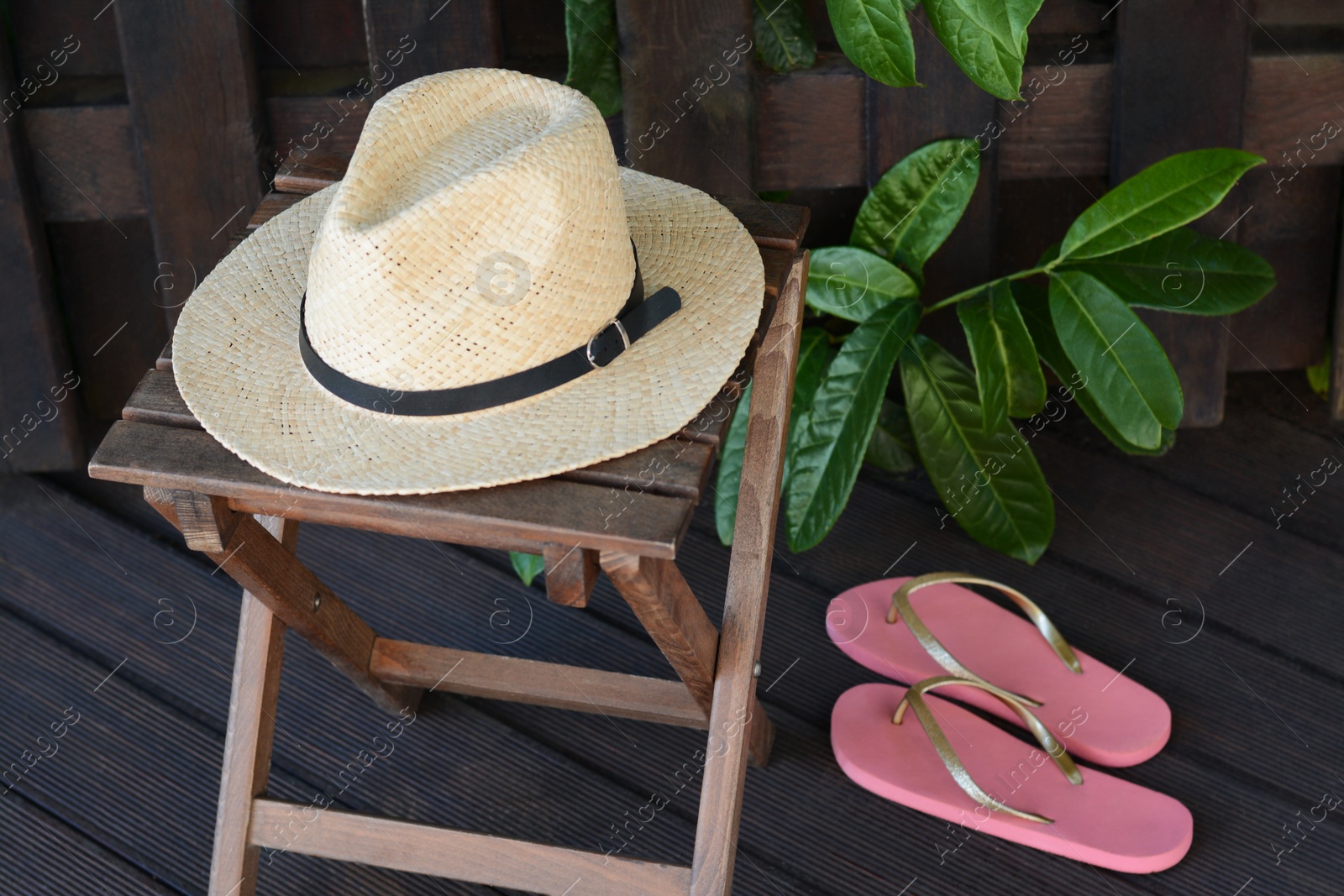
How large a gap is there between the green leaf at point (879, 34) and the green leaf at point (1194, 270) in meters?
0.44

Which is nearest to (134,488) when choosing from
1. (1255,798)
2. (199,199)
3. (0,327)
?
(0,327)

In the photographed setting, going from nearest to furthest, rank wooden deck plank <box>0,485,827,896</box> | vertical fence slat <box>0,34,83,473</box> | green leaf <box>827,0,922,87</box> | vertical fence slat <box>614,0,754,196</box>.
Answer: green leaf <box>827,0,922,87</box>
wooden deck plank <box>0,485,827,896</box>
vertical fence slat <box>614,0,754,196</box>
vertical fence slat <box>0,34,83,473</box>

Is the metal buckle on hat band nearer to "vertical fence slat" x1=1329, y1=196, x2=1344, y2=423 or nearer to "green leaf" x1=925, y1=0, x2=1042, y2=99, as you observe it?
"green leaf" x1=925, y1=0, x2=1042, y2=99

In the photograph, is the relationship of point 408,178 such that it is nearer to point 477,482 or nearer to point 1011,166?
point 477,482

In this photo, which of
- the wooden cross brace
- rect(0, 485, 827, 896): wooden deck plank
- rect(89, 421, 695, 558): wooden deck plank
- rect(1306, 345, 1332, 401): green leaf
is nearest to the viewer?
rect(89, 421, 695, 558): wooden deck plank

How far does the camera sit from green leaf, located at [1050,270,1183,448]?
4.99 ft

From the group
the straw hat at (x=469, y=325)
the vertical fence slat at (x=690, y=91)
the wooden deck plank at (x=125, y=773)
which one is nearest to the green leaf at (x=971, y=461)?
the vertical fence slat at (x=690, y=91)

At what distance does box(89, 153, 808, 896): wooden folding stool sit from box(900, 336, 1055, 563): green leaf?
1.47ft

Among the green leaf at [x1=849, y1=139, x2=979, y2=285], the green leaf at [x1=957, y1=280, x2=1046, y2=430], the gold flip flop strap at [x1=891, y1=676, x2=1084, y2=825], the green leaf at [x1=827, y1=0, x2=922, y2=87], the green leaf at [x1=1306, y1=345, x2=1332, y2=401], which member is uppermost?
the green leaf at [x1=827, y1=0, x2=922, y2=87]

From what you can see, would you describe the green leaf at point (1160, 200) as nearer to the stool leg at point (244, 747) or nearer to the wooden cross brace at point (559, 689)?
the wooden cross brace at point (559, 689)

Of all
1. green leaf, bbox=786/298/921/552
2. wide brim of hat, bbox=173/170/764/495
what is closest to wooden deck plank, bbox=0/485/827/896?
green leaf, bbox=786/298/921/552

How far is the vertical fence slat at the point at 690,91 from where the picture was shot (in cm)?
169

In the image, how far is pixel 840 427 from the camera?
5.36ft

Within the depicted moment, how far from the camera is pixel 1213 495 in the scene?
1.98m
